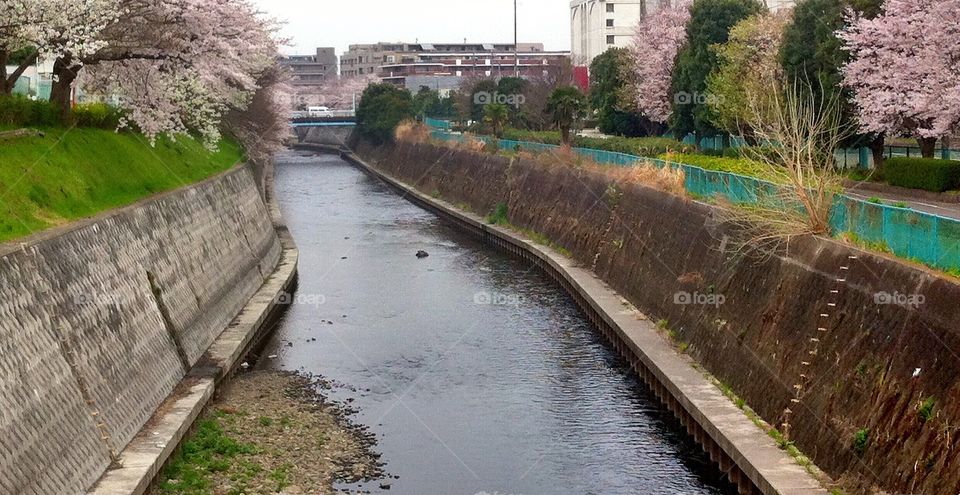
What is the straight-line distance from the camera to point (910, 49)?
39750mm

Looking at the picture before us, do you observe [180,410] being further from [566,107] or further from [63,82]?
[566,107]

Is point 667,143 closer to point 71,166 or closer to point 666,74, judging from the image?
point 666,74

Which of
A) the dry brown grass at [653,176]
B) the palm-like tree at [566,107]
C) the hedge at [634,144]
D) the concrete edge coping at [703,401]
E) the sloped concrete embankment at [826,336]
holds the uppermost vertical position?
the palm-like tree at [566,107]

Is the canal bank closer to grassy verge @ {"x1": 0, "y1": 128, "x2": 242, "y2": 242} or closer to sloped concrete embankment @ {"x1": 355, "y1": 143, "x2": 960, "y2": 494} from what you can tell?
sloped concrete embankment @ {"x1": 355, "y1": 143, "x2": 960, "y2": 494}

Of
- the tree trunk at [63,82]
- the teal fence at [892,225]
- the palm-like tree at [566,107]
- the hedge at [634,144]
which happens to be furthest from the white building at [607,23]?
the teal fence at [892,225]

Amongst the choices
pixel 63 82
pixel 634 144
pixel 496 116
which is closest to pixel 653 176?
pixel 634 144

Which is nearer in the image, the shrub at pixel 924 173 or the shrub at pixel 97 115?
the shrub at pixel 97 115

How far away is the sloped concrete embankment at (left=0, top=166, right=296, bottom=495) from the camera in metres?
17.5

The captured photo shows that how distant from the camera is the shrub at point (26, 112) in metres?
32.4

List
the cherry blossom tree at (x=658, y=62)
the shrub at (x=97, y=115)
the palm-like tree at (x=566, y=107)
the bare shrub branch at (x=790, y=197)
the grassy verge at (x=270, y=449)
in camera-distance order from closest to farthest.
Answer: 1. the grassy verge at (x=270, y=449)
2. the bare shrub branch at (x=790, y=197)
3. the shrub at (x=97, y=115)
4. the palm-like tree at (x=566, y=107)
5. the cherry blossom tree at (x=658, y=62)

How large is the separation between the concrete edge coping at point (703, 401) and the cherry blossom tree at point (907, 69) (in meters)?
11.2

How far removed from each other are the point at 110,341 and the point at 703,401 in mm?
11949

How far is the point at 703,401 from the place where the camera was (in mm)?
24469

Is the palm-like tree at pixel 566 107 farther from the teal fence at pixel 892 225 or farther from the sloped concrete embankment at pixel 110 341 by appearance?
the teal fence at pixel 892 225
